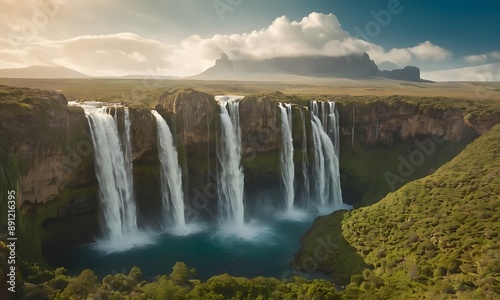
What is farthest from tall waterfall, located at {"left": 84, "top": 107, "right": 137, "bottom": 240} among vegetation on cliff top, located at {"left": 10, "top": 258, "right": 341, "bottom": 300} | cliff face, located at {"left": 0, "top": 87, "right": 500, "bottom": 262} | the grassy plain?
the grassy plain

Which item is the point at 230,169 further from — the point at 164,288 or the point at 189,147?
the point at 164,288

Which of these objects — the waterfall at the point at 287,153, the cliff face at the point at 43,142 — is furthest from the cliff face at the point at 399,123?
the cliff face at the point at 43,142

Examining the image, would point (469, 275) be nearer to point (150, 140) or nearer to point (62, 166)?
point (150, 140)

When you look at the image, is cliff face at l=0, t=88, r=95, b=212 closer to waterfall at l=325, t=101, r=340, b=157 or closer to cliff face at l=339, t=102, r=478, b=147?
waterfall at l=325, t=101, r=340, b=157

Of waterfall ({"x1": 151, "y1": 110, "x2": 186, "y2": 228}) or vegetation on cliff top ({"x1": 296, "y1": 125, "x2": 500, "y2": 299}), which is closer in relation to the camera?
vegetation on cliff top ({"x1": 296, "y1": 125, "x2": 500, "y2": 299})

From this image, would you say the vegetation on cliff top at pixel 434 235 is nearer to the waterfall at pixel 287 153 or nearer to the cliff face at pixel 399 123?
the waterfall at pixel 287 153

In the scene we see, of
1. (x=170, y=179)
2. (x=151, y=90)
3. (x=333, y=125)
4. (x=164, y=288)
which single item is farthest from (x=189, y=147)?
(x=151, y=90)
